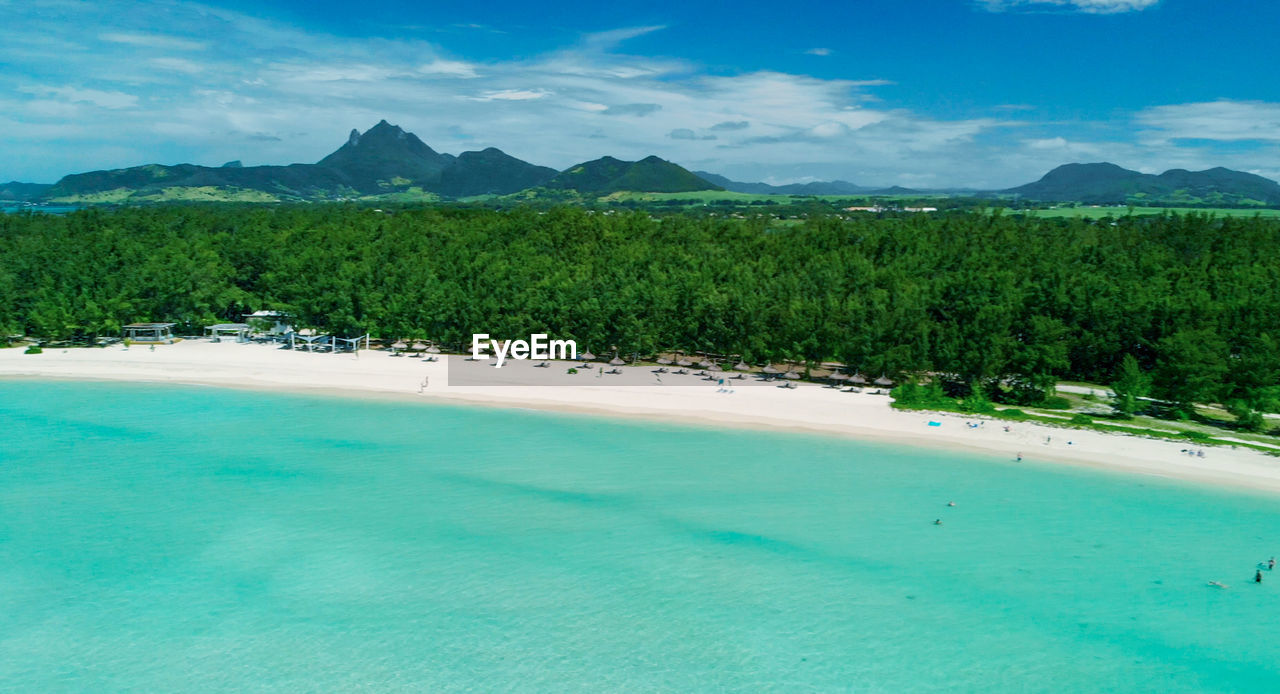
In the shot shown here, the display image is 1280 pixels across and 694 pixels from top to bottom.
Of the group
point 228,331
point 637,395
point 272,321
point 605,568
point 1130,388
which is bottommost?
point 605,568

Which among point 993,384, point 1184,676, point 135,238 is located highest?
point 135,238

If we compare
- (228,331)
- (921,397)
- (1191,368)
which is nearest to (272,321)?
(228,331)

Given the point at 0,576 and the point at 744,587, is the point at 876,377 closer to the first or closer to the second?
the point at 744,587

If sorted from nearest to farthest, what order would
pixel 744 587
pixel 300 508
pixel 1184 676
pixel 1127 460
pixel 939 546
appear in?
pixel 1184 676
pixel 744 587
pixel 939 546
pixel 300 508
pixel 1127 460

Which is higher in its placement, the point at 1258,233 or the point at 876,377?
the point at 1258,233

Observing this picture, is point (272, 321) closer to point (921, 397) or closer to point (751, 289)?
point (751, 289)

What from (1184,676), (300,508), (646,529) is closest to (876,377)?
(646,529)

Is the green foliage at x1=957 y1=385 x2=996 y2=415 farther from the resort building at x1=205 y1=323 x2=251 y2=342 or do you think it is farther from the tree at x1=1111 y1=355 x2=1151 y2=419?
the resort building at x1=205 y1=323 x2=251 y2=342
